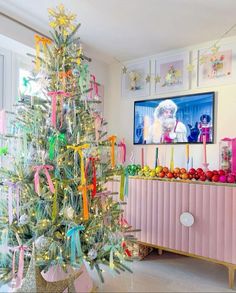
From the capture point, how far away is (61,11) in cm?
168

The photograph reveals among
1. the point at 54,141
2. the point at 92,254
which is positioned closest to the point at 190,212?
the point at 92,254

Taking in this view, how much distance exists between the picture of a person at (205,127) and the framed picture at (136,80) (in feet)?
2.49

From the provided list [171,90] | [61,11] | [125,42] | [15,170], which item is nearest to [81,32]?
[125,42]

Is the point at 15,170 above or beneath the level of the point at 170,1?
beneath

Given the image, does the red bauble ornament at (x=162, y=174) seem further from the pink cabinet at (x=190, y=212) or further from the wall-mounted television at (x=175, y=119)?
the wall-mounted television at (x=175, y=119)

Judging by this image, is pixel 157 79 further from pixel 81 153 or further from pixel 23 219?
pixel 23 219

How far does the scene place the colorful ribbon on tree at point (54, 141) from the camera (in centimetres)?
155

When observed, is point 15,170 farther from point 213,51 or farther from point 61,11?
point 213,51

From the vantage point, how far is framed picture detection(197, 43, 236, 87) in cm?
250

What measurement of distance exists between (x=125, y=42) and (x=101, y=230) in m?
2.01

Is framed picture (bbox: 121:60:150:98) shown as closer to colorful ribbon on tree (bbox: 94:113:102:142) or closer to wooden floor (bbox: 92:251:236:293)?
colorful ribbon on tree (bbox: 94:113:102:142)

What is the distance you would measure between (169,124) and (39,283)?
2.04 meters

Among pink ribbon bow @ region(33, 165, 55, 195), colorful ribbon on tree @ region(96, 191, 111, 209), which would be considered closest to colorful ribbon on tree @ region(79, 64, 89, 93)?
pink ribbon bow @ region(33, 165, 55, 195)

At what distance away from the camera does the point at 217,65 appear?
2.58 m
